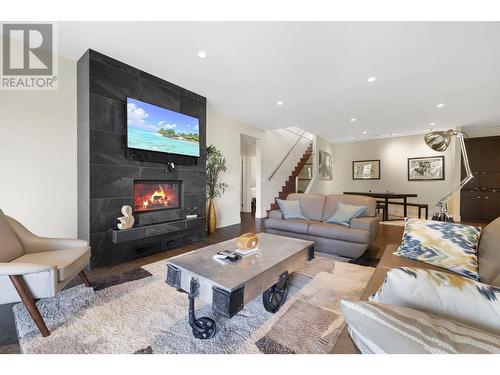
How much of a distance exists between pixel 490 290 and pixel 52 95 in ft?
13.3

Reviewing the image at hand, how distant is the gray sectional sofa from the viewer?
2.92m

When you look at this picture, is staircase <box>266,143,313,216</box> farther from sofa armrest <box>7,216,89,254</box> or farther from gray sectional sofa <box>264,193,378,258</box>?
sofa armrest <box>7,216,89,254</box>

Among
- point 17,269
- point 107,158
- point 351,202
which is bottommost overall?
point 17,269

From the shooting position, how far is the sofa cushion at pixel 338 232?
2873 mm

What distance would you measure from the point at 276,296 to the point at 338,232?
164cm

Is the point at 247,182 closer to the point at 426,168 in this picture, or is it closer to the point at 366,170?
the point at 366,170

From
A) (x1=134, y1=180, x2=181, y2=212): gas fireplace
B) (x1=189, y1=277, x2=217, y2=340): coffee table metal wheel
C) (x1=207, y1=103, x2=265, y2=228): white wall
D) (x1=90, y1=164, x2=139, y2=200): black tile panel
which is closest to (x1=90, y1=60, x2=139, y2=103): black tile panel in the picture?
(x1=90, y1=164, x2=139, y2=200): black tile panel

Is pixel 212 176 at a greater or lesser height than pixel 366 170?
lesser

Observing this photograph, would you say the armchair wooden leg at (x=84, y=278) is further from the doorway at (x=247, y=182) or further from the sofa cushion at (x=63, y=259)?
the doorway at (x=247, y=182)

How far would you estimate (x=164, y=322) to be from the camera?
5.16ft

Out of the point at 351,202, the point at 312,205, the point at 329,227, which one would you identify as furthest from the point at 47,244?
the point at 351,202
